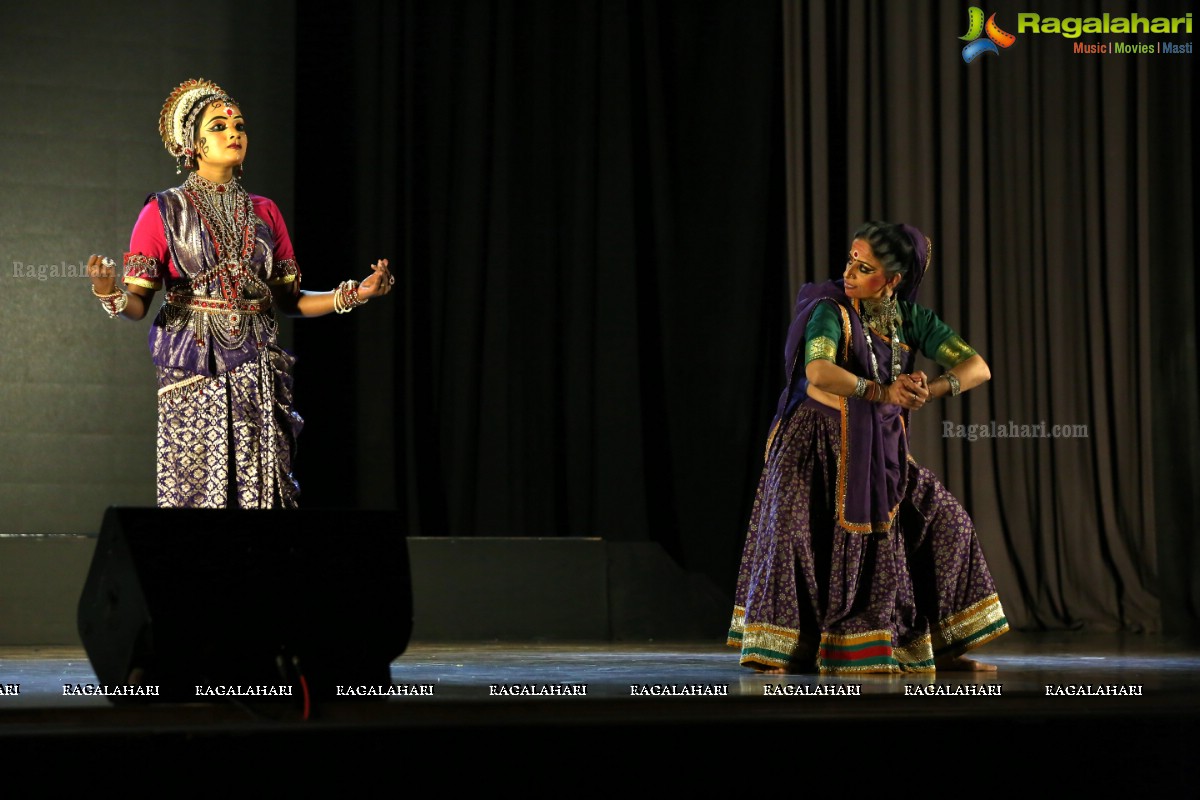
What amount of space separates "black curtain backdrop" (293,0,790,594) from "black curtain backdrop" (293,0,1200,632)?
13mm

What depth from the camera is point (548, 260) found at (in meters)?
6.25

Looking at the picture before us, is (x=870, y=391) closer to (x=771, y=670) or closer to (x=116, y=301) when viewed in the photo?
(x=771, y=670)

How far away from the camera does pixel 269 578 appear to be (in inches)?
87.9

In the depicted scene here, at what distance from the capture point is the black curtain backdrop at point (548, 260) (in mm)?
6027

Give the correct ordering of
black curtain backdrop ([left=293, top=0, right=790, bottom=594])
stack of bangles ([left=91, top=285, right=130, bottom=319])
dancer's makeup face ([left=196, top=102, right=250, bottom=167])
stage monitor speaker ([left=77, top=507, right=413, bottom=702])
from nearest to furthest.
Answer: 1. stage monitor speaker ([left=77, top=507, right=413, bottom=702])
2. stack of bangles ([left=91, top=285, right=130, bottom=319])
3. dancer's makeup face ([left=196, top=102, right=250, bottom=167])
4. black curtain backdrop ([left=293, top=0, right=790, bottom=594])

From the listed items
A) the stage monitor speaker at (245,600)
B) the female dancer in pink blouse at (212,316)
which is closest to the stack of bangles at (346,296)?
the female dancer in pink blouse at (212,316)

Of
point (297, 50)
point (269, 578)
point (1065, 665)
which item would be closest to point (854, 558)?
point (1065, 665)

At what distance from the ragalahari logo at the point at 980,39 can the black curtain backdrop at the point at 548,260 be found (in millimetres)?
889

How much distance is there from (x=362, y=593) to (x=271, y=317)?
149 centimetres

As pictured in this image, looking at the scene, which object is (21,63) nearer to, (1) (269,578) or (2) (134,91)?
(2) (134,91)

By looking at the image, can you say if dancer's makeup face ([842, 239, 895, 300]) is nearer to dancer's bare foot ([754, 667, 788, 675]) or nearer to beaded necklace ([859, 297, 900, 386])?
beaded necklace ([859, 297, 900, 386])

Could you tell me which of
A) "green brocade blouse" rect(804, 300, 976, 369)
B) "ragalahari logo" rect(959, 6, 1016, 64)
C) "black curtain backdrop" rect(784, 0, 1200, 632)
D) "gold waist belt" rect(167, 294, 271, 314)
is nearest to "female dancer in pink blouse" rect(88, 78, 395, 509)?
"gold waist belt" rect(167, 294, 271, 314)

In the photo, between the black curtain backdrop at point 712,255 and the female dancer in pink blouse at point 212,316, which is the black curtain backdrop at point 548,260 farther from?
the female dancer in pink blouse at point 212,316

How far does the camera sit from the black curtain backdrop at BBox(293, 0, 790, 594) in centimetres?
603
